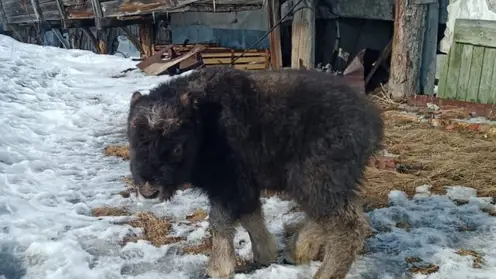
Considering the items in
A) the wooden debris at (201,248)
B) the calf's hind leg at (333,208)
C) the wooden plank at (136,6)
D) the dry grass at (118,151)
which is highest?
the wooden plank at (136,6)

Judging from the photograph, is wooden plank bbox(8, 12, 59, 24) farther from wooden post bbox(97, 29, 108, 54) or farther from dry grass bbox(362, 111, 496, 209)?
Result: dry grass bbox(362, 111, 496, 209)

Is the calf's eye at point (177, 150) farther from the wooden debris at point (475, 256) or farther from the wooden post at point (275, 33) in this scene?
the wooden post at point (275, 33)

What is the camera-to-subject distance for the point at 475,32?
9836 millimetres

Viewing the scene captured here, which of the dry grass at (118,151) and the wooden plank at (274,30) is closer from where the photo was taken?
the dry grass at (118,151)

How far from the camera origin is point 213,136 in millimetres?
4277

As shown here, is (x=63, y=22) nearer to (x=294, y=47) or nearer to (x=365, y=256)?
(x=294, y=47)

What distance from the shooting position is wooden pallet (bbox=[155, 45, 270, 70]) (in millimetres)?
13414

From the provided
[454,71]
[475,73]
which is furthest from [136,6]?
[475,73]

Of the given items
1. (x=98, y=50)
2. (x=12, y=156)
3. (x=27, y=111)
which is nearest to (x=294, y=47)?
(x=27, y=111)

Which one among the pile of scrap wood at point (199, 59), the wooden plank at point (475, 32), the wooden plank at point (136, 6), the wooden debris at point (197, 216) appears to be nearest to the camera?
the wooden debris at point (197, 216)

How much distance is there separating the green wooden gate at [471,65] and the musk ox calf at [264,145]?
6.30m

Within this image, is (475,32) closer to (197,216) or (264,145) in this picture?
(197,216)

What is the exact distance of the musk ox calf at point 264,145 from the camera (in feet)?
13.4

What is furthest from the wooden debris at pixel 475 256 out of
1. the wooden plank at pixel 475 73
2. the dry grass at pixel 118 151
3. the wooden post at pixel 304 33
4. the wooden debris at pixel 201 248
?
the wooden post at pixel 304 33
